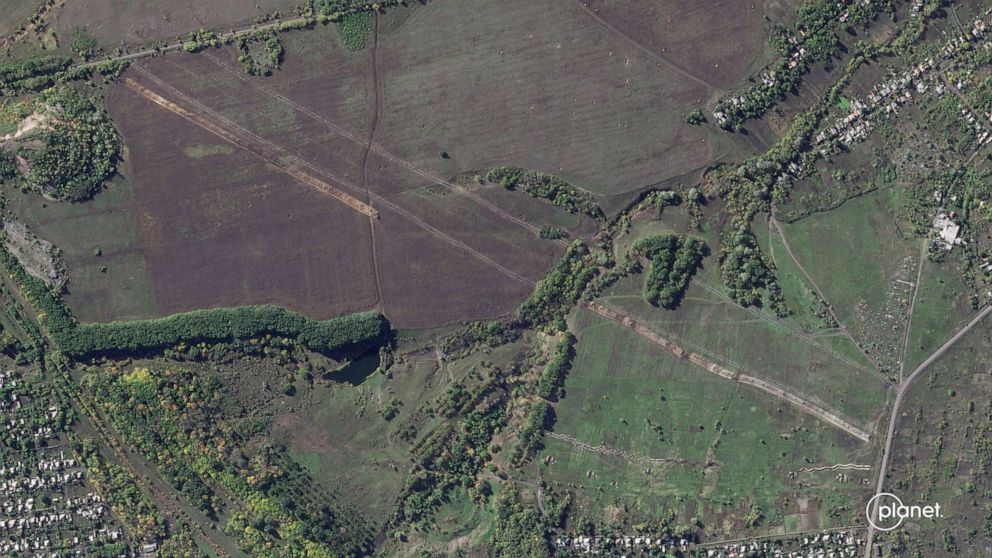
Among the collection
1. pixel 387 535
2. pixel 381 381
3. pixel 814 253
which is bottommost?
pixel 387 535

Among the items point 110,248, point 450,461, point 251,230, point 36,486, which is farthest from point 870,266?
point 36,486

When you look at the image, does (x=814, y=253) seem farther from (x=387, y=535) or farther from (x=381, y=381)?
(x=387, y=535)

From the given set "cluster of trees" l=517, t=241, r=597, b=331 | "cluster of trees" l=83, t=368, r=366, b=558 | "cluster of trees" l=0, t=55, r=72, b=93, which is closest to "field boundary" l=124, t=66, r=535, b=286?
"cluster of trees" l=517, t=241, r=597, b=331

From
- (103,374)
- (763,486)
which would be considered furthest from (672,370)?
(103,374)

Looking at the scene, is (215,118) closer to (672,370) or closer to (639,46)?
(639,46)

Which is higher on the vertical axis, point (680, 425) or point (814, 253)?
point (814, 253)
